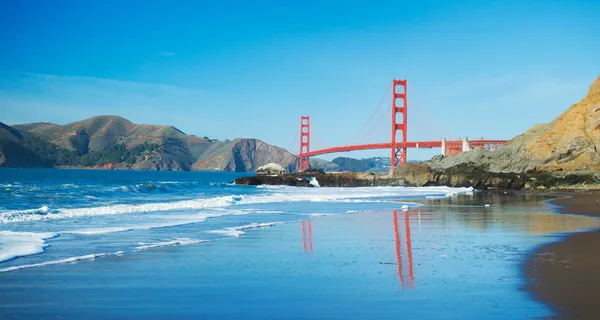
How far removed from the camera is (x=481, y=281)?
17.6 ft

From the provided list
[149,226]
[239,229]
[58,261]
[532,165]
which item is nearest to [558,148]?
[532,165]

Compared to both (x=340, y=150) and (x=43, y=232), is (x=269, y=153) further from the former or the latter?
(x=43, y=232)

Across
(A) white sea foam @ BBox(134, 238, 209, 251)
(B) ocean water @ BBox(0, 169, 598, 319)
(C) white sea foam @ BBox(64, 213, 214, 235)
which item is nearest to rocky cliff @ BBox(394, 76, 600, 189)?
(B) ocean water @ BBox(0, 169, 598, 319)

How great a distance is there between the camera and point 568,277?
218 inches

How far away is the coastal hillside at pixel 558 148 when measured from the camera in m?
39.3

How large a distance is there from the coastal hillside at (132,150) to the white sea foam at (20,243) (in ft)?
430

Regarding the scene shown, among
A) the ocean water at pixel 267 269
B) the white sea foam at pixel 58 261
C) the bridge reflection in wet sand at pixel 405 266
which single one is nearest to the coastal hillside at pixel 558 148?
the bridge reflection in wet sand at pixel 405 266

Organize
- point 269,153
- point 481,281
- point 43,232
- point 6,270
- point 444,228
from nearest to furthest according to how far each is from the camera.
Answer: point 481,281 → point 6,270 → point 43,232 → point 444,228 → point 269,153

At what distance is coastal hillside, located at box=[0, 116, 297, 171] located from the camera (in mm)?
142125

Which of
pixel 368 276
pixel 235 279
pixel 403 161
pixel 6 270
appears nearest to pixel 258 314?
pixel 235 279

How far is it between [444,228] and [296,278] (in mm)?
5636

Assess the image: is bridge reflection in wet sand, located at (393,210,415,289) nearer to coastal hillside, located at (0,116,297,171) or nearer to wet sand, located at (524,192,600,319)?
wet sand, located at (524,192,600,319)

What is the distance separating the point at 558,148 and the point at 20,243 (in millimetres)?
41305

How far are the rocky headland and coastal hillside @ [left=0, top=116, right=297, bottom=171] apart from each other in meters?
92.2
